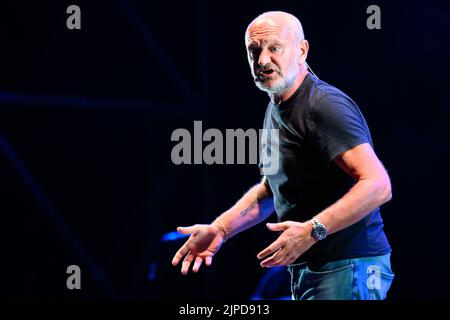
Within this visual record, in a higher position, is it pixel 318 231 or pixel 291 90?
Result: pixel 291 90

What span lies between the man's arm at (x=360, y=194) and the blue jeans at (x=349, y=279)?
0.61 feet

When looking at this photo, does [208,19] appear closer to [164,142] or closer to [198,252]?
[164,142]

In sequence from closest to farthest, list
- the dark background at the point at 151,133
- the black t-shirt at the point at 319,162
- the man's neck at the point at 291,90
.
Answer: the black t-shirt at the point at 319,162 < the man's neck at the point at 291,90 < the dark background at the point at 151,133

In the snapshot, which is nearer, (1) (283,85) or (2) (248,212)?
(1) (283,85)

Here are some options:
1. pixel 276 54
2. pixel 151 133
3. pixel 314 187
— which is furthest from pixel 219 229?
pixel 151 133

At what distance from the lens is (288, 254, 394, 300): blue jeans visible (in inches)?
65.2

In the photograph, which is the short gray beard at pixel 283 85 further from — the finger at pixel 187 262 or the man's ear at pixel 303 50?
the finger at pixel 187 262

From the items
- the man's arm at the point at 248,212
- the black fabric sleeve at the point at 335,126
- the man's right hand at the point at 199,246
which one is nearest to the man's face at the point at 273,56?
the black fabric sleeve at the point at 335,126

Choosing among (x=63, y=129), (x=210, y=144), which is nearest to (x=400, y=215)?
(x=210, y=144)

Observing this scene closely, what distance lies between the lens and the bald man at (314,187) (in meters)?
1.52

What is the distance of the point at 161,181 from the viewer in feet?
12.2

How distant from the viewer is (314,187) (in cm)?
172

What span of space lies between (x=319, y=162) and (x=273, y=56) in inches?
13.9

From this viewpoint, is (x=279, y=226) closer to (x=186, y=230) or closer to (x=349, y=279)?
(x=349, y=279)
